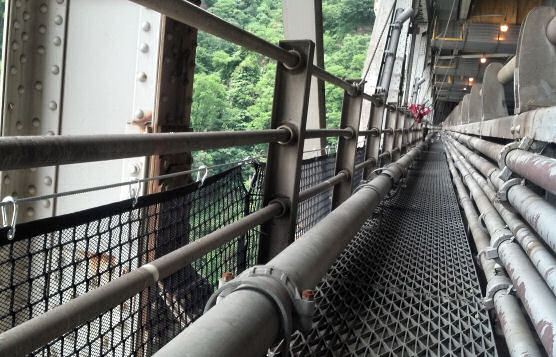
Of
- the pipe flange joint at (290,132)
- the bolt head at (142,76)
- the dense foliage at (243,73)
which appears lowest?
the pipe flange joint at (290,132)

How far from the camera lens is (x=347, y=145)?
11.1 feet

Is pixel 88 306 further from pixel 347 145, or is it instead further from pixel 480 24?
pixel 480 24

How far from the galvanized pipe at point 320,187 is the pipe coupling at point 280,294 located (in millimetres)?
1089

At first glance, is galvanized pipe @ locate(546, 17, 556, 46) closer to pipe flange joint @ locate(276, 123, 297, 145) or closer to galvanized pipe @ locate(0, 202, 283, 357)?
pipe flange joint @ locate(276, 123, 297, 145)

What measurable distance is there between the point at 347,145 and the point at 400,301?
5.38 ft

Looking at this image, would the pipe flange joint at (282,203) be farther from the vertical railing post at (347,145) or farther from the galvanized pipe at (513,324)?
the vertical railing post at (347,145)

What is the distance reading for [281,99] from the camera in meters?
1.96

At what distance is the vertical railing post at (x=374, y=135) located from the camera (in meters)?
4.64

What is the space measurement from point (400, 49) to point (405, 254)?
6.52 m

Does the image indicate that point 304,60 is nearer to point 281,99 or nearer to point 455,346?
point 281,99

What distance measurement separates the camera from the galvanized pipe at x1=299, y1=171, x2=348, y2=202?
227cm

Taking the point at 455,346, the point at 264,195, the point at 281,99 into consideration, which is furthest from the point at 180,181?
the point at 455,346

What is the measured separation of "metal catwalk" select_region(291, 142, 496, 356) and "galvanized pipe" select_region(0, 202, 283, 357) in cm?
46

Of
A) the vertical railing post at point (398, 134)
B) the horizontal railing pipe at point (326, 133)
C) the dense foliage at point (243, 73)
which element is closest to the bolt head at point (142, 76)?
the horizontal railing pipe at point (326, 133)
